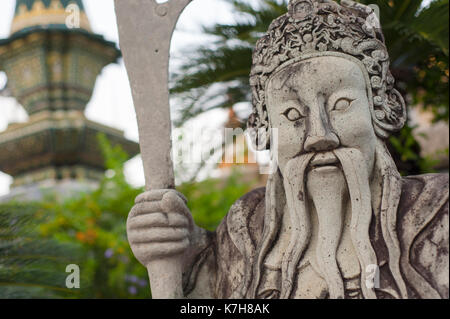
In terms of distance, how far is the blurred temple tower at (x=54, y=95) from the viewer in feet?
47.4

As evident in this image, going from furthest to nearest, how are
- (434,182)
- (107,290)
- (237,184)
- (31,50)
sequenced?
1. (31,50)
2. (237,184)
3. (107,290)
4. (434,182)

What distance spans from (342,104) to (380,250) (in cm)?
72

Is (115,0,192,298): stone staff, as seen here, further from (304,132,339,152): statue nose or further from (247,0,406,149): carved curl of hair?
(304,132,339,152): statue nose

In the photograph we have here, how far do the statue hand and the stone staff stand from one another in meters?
0.06

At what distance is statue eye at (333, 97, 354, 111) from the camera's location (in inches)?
134

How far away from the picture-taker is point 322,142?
3.35 metres

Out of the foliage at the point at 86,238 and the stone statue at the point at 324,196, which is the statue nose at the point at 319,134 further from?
the foliage at the point at 86,238

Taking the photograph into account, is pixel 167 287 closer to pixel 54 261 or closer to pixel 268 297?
pixel 268 297

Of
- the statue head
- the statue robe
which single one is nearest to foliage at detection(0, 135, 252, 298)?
the statue robe

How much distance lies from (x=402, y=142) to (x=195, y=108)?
2590 mm

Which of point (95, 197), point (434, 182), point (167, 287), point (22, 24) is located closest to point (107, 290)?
point (95, 197)

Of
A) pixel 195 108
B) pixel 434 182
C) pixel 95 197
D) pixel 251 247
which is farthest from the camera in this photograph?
pixel 95 197

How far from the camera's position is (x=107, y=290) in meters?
9.37

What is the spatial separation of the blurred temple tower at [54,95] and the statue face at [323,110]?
36.5ft
